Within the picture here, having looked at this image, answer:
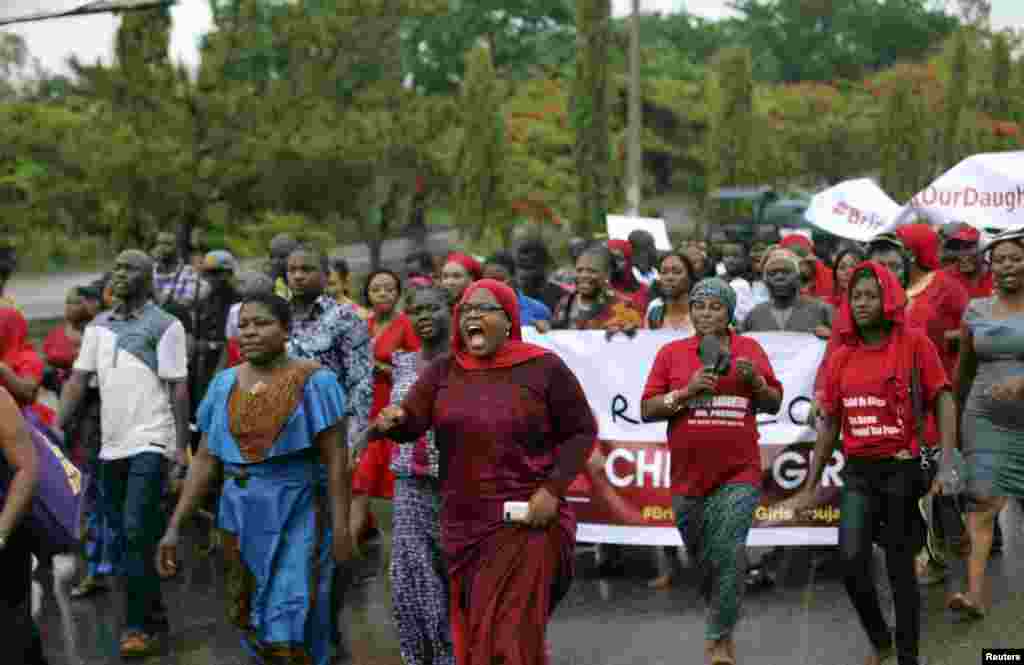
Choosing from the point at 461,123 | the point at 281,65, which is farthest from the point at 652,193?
the point at 281,65

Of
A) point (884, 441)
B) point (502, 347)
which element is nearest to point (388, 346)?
point (502, 347)

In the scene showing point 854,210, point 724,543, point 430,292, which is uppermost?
point 854,210

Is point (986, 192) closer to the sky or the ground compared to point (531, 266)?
closer to the sky

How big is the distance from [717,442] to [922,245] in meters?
3.25

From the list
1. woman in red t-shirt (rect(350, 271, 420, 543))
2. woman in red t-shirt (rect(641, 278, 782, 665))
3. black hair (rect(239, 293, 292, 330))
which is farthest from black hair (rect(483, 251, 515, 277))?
black hair (rect(239, 293, 292, 330))

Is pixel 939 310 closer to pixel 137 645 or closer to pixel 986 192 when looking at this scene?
pixel 986 192

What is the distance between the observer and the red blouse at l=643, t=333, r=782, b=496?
6.79 metres

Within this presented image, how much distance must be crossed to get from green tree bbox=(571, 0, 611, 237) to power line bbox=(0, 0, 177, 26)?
2112cm

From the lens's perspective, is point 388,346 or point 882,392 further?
point 388,346

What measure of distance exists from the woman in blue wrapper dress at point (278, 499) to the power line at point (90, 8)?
273cm

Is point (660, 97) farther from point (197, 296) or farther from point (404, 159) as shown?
point (197, 296)

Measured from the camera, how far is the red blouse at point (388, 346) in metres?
8.26

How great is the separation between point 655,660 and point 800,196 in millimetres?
36765

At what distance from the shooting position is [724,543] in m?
6.77
